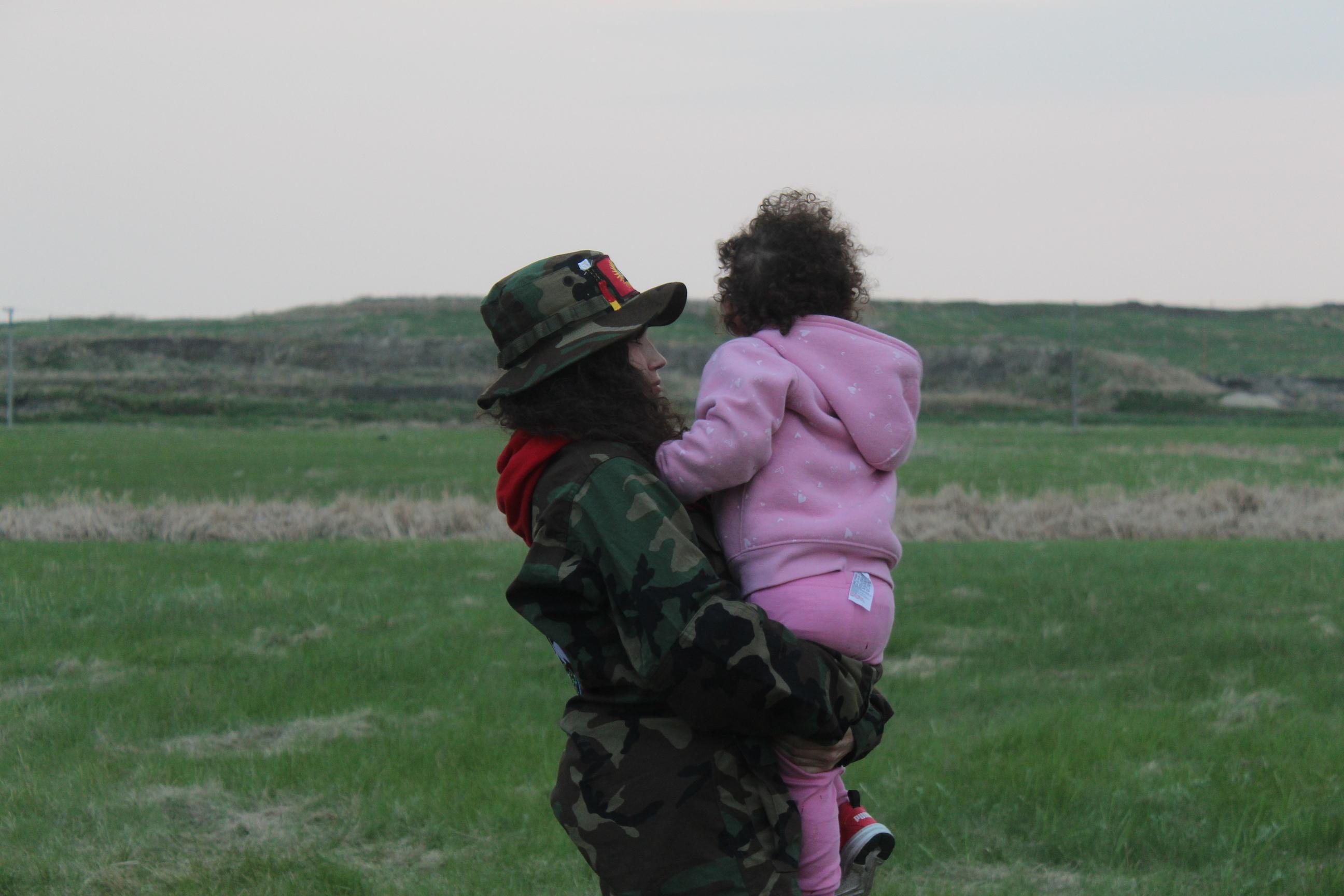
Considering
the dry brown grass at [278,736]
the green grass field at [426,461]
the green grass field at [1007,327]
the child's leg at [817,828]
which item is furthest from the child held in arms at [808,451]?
the green grass field at [1007,327]

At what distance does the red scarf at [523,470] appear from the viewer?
234cm

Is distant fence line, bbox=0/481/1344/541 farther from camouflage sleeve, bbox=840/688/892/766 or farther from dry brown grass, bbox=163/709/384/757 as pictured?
camouflage sleeve, bbox=840/688/892/766

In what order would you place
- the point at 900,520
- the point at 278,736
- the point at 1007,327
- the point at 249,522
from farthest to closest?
the point at 1007,327 < the point at 900,520 < the point at 249,522 < the point at 278,736

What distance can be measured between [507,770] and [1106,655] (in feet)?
15.0

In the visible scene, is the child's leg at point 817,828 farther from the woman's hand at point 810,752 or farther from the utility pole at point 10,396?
the utility pole at point 10,396

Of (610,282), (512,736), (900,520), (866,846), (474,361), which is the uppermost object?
(610,282)

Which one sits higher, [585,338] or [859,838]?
[585,338]

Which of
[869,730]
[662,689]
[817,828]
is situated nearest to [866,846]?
[817,828]

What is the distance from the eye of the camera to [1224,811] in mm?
5422

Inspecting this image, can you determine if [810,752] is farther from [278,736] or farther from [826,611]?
[278,736]

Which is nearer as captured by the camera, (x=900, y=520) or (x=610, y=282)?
(x=610, y=282)

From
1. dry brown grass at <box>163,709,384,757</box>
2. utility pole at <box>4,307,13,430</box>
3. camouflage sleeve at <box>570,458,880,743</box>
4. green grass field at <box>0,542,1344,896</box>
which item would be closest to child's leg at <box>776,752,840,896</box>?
camouflage sleeve at <box>570,458,880,743</box>

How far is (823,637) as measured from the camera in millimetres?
2348

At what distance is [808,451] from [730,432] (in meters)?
0.19
